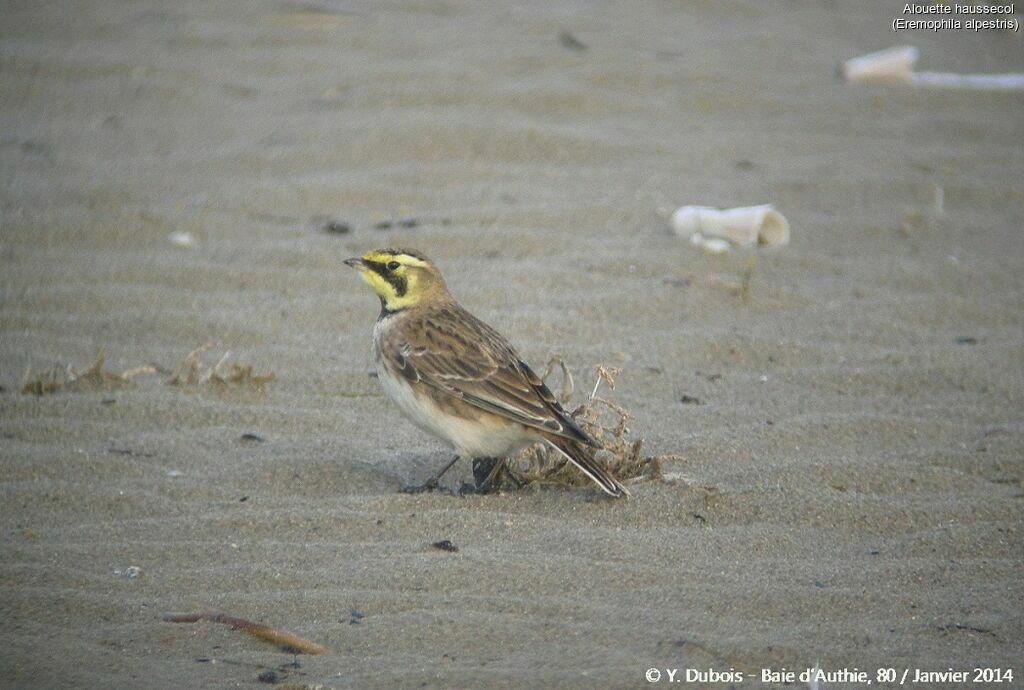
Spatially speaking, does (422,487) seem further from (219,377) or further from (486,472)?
(219,377)

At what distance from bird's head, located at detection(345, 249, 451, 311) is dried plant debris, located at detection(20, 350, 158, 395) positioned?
1153mm

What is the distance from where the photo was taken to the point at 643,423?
6.11 metres

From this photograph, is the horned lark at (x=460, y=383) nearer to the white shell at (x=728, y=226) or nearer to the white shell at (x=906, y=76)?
the white shell at (x=728, y=226)

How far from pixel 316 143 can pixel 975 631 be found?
245 inches

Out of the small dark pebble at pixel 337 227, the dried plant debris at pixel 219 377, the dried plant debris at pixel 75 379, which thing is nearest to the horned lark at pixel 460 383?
the dried plant debris at pixel 219 377

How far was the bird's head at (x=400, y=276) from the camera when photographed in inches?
233

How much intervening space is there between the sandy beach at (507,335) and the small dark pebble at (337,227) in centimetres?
3

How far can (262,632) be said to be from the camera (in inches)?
159

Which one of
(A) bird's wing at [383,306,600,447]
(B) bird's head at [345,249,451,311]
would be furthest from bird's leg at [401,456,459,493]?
(B) bird's head at [345,249,451,311]

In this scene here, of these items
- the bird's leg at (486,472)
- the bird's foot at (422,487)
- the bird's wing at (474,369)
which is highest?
the bird's wing at (474,369)

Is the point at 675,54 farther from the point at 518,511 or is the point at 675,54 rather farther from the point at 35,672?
the point at 35,672

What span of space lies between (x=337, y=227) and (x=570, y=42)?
3.83 metres

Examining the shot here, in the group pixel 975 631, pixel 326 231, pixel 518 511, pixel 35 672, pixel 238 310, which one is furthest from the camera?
pixel 326 231

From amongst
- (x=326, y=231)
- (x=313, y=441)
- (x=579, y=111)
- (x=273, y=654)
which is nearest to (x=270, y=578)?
(x=273, y=654)
